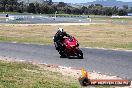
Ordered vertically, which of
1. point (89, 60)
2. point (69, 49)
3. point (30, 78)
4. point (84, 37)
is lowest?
point (84, 37)

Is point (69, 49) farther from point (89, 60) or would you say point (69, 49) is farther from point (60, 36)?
point (89, 60)

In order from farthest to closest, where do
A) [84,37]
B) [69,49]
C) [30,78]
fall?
1. [84,37]
2. [69,49]
3. [30,78]

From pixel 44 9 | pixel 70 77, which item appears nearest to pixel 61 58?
pixel 70 77

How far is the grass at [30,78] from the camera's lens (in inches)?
453

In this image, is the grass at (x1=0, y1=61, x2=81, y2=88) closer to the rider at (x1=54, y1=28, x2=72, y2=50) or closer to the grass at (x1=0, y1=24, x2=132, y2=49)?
the rider at (x1=54, y1=28, x2=72, y2=50)

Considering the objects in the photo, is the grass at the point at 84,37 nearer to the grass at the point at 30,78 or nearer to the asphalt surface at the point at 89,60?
the asphalt surface at the point at 89,60

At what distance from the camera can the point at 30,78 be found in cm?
1265

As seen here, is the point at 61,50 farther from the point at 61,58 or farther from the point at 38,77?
the point at 38,77

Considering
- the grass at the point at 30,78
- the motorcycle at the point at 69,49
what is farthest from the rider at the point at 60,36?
the grass at the point at 30,78

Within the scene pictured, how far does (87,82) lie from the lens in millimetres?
11328

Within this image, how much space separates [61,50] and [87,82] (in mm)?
9100

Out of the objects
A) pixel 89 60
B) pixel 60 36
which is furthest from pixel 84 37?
pixel 89 60

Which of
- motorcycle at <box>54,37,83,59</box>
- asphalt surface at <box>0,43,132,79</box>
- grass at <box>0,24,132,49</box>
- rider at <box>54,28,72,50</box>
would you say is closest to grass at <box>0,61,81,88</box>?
asphalt surface at <box>0,43,132,79</box>

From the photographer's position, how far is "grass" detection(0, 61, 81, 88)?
11.5 metres
